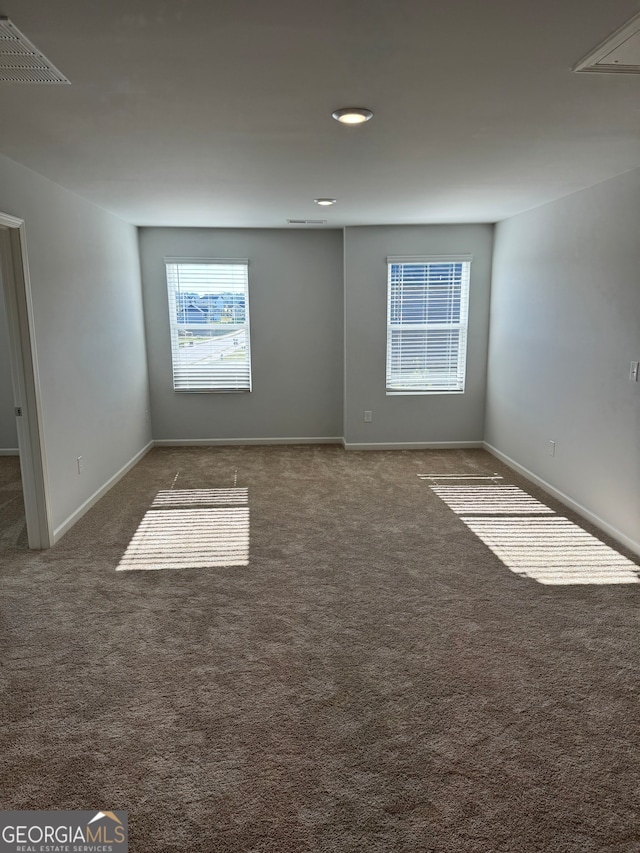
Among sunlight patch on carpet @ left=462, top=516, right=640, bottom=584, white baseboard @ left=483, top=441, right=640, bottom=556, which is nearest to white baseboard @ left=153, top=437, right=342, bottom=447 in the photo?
white baseboard @ left=483, top=441, right=640, bottom=556

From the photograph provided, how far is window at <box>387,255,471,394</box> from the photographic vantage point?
6.06 meters

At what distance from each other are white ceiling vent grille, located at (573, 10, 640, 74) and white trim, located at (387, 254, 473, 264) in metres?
3.98

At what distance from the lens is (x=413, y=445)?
637 cm

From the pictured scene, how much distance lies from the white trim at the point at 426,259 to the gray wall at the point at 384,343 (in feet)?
0.18

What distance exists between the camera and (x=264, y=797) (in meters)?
1.79

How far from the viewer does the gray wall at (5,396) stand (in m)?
6.08

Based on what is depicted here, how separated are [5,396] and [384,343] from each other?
415 cm

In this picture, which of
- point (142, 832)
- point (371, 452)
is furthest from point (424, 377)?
point (142, 832)

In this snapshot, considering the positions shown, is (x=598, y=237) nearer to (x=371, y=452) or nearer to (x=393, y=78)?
(x=393, y=78)

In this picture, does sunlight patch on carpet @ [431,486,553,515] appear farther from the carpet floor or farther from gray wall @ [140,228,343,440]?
gray wall @ [140,228,343,440]

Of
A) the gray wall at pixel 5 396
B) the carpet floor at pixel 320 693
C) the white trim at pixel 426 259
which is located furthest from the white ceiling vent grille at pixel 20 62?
the gray wall at pixel 5 396

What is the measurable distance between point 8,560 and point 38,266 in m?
1.86

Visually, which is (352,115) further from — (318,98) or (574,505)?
(574,505)

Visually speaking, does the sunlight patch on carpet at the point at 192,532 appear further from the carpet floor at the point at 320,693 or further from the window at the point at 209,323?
the window at the point at 209,323
